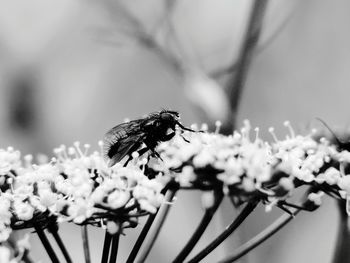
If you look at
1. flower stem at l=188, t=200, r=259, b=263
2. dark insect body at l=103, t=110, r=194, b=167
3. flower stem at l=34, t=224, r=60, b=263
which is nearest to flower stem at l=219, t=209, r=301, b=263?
flower stem at l=188, t=200, r=259, b=263

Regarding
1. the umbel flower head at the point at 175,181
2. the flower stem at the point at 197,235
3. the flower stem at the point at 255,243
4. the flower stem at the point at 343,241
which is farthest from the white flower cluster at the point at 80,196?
the flower stem at the point at 343,241

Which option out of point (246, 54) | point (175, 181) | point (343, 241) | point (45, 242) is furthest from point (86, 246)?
point (246, 54)

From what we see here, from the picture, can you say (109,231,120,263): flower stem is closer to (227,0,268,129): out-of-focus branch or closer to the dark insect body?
the dark insect body

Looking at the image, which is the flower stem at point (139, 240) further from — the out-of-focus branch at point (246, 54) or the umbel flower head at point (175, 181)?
the out-of-focus branch at point (246, 54)

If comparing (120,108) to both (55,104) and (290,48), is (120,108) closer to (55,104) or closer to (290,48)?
(55,104)

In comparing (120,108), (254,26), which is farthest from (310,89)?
→ (254,26)

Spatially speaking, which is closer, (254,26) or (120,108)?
(254,26)
